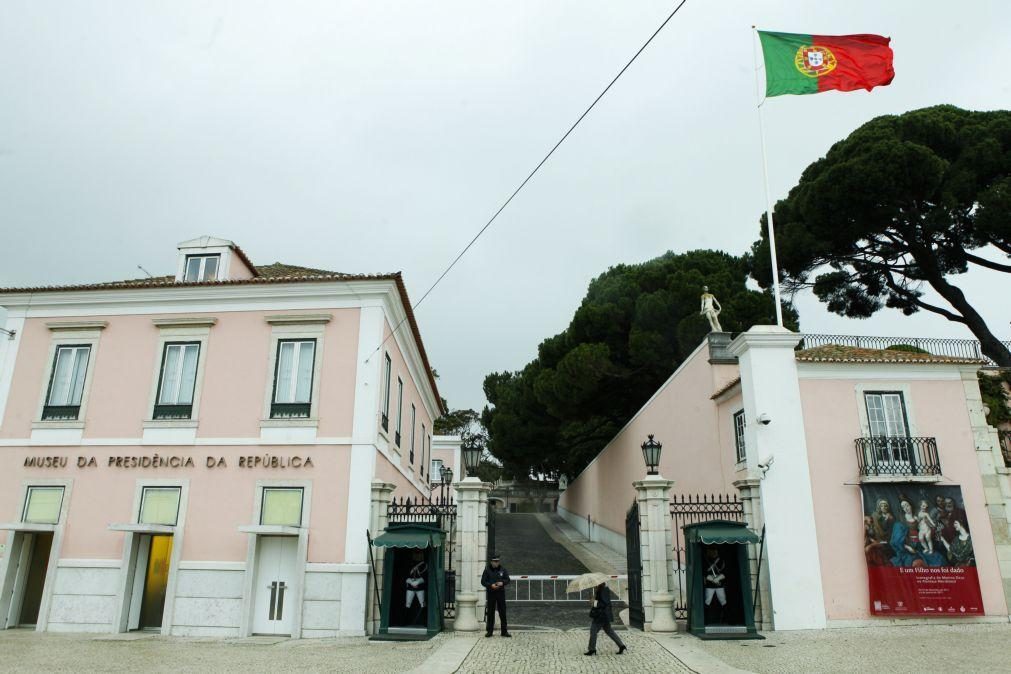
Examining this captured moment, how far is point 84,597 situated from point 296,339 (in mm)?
6345

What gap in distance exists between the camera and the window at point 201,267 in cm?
1535

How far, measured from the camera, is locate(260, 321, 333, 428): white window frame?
13234mm

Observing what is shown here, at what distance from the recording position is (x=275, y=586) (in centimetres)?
1247

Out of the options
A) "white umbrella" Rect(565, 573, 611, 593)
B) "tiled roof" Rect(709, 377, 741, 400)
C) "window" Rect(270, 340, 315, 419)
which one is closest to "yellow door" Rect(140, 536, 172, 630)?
"window" Rect(270, 340, 315, 419)

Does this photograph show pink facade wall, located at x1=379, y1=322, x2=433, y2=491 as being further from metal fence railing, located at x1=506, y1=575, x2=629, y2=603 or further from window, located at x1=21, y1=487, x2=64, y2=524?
window, located at x1=21, y1=487, x2=64, y2=524

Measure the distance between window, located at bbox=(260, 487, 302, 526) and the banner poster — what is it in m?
10.7

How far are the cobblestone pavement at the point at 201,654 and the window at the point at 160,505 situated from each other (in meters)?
2.13

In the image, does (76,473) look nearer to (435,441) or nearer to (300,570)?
(300,570)

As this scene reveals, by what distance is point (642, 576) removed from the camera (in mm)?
12062

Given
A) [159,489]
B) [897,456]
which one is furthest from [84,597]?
[897,456]

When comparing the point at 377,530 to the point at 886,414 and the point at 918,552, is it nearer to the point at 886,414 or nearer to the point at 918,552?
the point at 918,552

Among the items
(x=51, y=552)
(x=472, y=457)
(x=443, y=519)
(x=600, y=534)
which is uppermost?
(x=472, y=457)

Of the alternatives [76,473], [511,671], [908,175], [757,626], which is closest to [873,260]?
[908,175]

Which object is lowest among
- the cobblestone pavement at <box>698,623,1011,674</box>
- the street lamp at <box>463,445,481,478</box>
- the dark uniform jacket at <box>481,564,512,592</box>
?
the cobblestone pavement at <box>698,623,1011,674</box>
